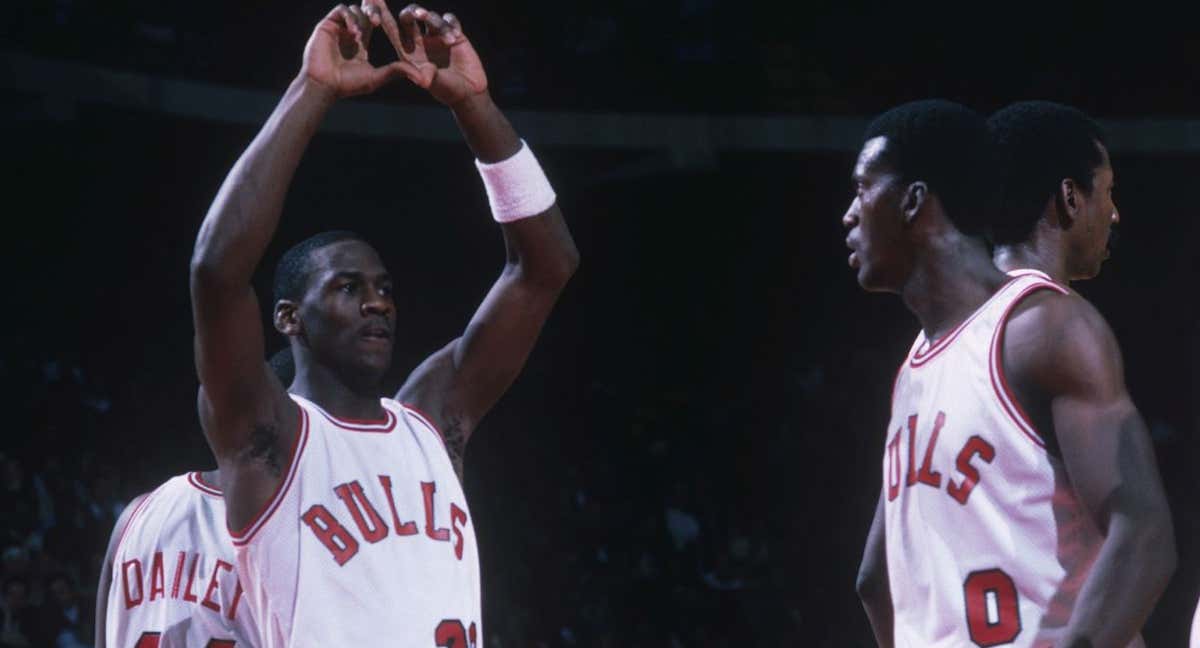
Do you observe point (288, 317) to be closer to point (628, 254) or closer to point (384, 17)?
point (384, 17)

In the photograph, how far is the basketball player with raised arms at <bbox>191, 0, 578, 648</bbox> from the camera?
3271 mm

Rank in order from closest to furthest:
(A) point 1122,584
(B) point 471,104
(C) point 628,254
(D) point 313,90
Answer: (A) point 1122,584, (D) point 313,90, (B) point 471,104, (C) point 628,254

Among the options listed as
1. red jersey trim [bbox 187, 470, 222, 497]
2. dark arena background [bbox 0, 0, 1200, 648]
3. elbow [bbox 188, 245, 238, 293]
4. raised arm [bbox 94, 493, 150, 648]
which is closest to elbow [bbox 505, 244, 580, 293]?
elbow [bbox 188, 245, 238, 293]

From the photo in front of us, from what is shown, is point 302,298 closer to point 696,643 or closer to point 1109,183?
point 1109,183

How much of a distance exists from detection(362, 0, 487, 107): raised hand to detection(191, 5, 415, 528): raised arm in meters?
0.07

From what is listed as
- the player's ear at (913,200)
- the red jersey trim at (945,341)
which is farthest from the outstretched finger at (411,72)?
the red jersey trim at (945,341)

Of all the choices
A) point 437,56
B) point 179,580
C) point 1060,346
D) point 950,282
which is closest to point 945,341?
point 950,282

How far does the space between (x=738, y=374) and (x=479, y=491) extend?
7.73 ft

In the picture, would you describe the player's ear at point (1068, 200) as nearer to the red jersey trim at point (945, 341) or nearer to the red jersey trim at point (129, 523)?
the red jersey trim at point (945, 341)

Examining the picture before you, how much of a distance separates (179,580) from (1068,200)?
2.49 meters

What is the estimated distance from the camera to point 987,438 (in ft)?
8.61

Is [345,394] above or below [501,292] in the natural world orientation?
below

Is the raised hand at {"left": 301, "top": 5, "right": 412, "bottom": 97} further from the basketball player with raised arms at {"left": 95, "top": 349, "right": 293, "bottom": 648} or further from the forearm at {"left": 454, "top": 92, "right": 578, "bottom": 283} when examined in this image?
the basketball player with raised arms at {"left": 95, "top": 349, "right": 293, "bottom": 648}

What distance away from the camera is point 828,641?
11.2m
